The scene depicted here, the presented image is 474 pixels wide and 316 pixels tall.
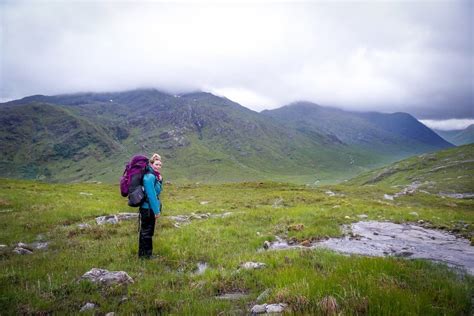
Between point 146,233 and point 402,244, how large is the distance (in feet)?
33.9

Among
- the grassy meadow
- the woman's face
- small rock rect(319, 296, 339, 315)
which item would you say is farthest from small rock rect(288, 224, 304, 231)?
small rock rect(319, 296, 339, 315)

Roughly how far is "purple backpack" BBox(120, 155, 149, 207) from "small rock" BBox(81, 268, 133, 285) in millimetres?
2636

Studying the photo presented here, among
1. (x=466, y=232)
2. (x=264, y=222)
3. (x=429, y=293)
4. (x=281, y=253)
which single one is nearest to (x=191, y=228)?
(x=264, y=222)

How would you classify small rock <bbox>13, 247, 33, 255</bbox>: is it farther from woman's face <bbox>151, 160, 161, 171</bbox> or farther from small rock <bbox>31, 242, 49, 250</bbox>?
woman's face <bbox>151, 160, 161, 171</bbox>

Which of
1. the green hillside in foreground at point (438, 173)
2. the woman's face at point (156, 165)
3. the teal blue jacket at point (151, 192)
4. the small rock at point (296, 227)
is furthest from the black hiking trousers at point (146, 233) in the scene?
the green hillside in foreground at point (438, 173)

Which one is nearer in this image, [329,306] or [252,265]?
[329,306]

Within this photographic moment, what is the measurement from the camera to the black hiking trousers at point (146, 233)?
35.4 ft

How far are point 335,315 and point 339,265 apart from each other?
3366 mm

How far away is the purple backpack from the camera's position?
1060 cm

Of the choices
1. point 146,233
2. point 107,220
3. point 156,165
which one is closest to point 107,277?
point 146,233

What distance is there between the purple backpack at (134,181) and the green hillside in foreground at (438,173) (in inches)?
4431

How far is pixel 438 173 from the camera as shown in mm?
145375

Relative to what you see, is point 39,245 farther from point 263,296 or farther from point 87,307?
point 263,296

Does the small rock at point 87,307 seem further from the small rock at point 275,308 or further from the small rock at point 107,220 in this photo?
the small rock at point 107,220
